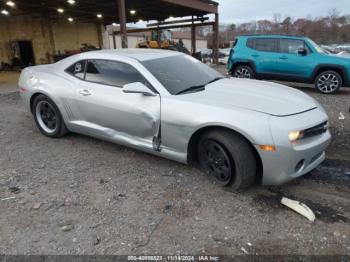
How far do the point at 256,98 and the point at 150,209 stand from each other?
164 cm

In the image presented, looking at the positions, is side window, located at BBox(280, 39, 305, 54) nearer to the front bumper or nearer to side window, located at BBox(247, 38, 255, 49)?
side window, located at BBox(247, 38, 255, 49)

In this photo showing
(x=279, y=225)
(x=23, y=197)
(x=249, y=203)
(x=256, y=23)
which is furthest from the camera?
(x=256, y=23)

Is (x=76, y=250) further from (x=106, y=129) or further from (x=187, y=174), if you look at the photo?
(x=106, y=129)

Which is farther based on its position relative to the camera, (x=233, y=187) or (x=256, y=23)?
(x=256, y=23)

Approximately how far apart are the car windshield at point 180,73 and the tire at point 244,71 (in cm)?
524

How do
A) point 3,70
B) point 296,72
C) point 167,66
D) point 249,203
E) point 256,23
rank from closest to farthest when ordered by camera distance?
1. point 249,203
2. point 167,66
3. point 296,72
4. point 3,70
5. point 256,23

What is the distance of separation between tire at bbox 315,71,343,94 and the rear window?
5.12 feet

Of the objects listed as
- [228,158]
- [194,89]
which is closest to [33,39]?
[194,89]

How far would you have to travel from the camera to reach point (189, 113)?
3.14 m

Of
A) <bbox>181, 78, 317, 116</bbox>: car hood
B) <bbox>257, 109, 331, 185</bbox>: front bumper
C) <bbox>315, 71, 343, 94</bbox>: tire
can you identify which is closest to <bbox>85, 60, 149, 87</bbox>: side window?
<bbox>181, 78, 317, 116</bbox>: car hood

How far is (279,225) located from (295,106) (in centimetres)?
123

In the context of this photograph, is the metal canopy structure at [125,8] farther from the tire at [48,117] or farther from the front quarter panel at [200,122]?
the front quarter panel at [200,122]

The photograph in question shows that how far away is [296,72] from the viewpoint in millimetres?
8398

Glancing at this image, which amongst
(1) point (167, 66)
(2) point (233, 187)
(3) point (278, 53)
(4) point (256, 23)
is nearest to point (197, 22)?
(3) point (278, 53)
